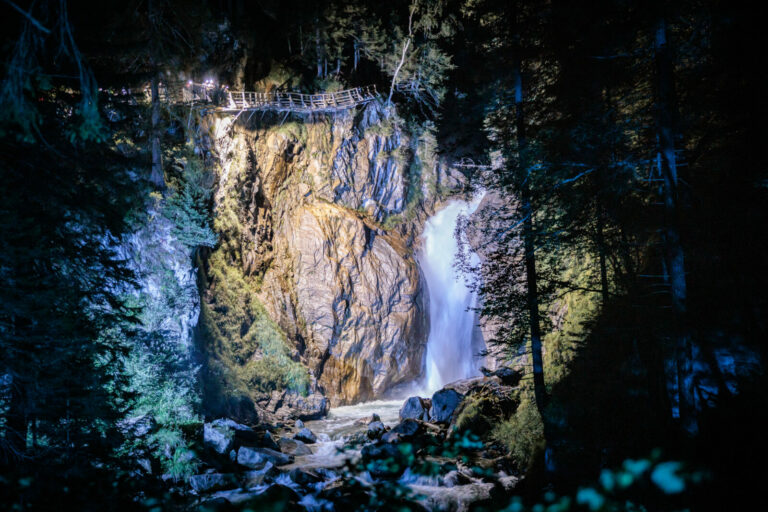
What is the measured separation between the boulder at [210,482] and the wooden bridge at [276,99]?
1386 cm

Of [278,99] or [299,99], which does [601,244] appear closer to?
[278,99]

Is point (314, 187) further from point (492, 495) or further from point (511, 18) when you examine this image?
point (492, 495)

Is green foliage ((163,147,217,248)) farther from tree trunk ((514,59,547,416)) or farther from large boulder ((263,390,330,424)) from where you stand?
tree trunk ((514,59,547,416))

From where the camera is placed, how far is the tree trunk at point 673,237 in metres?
5.06

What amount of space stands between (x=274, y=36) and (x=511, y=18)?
596 inches

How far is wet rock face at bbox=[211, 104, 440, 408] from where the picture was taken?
18.2 metres

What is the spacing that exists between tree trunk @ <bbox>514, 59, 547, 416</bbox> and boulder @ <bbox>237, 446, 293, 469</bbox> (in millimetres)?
7113

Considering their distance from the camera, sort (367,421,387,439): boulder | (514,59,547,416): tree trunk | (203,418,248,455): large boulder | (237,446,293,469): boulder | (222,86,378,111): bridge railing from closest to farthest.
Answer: (514,59,547,416): tree trunk
(237,446,293,469): boulder
(203,418,248,455): large boulder
(367,421,387,439): boulder
(222,86,378,111): bridge railing

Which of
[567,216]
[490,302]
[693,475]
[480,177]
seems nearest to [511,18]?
[480,177]

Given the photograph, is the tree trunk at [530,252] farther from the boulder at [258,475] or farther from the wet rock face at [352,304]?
the wet rock face at [352,304]

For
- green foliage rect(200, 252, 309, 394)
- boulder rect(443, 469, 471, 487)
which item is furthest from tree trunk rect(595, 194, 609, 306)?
green foliage rect(200, 252, 309, 394)

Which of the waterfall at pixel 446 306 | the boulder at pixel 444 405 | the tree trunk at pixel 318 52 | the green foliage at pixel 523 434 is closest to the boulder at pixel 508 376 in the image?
the boulder at pixel 444 405

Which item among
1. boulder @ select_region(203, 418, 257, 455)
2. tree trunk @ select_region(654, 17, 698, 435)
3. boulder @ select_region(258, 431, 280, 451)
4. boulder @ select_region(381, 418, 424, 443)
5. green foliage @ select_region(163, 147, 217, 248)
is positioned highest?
green foliage @ select_region(163, 147, 217, 248)

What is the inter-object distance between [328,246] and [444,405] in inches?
395
